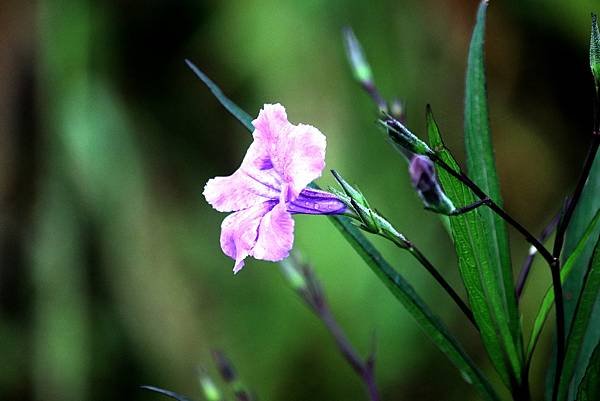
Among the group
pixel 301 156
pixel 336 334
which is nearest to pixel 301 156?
pixel 301 156

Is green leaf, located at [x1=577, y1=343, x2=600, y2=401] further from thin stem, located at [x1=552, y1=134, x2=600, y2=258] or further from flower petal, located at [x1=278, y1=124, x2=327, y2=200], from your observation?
flower petal, located at [x1=278, y1=124, x2=327, y2=200]

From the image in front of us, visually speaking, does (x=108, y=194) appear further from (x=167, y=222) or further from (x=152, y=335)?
(x=152, y=335)

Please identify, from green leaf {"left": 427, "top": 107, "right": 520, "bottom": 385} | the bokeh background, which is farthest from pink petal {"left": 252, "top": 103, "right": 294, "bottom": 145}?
the bokeh background

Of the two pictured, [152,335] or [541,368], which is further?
[152,335]

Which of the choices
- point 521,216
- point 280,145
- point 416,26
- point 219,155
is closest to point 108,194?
point 219,155

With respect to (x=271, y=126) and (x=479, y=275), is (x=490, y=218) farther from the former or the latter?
(x=271, y=126)

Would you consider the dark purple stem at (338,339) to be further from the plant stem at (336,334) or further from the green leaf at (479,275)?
the green leaf at (479,275)
